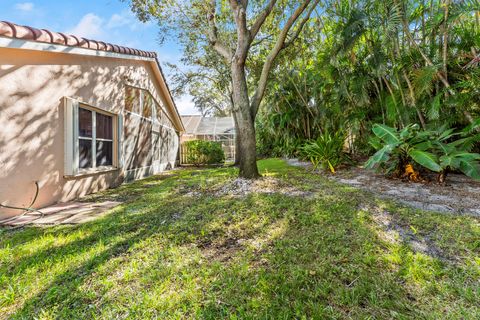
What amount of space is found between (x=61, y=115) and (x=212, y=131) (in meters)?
18.2

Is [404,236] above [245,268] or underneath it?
above

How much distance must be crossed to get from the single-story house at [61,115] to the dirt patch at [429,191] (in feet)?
20.4

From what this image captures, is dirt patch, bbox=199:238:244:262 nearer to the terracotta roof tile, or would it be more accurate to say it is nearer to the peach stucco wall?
the peach stucco wall

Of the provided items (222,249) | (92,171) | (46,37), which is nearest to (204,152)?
(92,171)

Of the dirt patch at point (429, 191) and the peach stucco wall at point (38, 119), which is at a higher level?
the peach stucco wall at point (38, 119)

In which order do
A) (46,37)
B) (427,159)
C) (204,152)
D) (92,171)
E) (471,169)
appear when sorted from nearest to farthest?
(46,37) → (471,169) → (427,159) → (92,171) → (204,152)

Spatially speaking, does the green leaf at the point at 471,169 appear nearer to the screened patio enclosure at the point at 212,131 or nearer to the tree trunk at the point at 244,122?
the tree trunk at the point at 244,122

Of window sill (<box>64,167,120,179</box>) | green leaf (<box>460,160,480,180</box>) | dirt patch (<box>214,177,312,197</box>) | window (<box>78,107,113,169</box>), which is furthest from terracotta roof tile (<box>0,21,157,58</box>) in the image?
green leaf (<box>460,160,480,180</box>)

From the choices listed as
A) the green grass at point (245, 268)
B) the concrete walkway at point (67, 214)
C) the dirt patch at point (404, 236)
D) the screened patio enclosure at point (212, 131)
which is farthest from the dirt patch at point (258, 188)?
the screened patio enclosure at point (212, 131)

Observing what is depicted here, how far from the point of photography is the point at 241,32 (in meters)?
5.43

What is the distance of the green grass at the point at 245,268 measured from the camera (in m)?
1.63

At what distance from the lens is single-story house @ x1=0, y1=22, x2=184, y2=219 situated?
11.3 ft

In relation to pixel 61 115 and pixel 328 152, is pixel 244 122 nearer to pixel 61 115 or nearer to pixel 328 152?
pixel 328 152

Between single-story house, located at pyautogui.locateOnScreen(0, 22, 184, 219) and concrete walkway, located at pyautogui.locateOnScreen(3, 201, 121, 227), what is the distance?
24 centimetres
